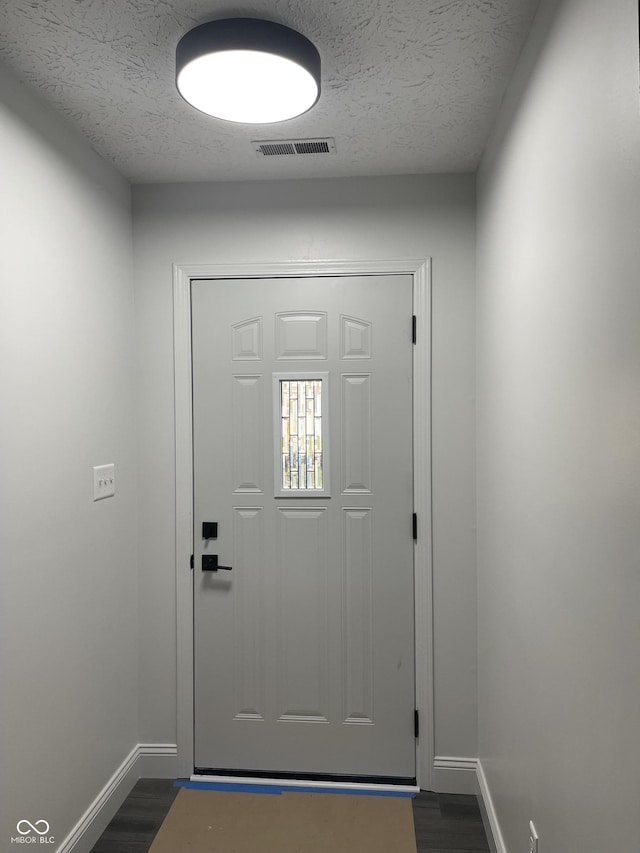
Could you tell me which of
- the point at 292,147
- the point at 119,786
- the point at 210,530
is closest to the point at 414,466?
the point at 210,530

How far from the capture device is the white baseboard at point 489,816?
207 centimetres

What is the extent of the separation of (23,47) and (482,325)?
1808mm

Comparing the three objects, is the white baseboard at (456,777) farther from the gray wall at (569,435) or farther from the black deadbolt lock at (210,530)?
the black deadbolt lock at (210,530)

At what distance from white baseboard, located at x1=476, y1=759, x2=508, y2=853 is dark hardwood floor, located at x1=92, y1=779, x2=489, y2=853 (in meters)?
0.04

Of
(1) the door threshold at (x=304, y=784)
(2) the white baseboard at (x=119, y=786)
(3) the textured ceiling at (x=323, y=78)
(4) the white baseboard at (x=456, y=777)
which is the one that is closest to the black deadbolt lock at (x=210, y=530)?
(2) the white baseboard at (x=119, y=786)

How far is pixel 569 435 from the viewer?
132cm

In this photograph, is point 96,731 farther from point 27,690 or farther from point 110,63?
point 110,63

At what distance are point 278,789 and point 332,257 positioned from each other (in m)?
2.32

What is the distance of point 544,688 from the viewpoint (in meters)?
1.53

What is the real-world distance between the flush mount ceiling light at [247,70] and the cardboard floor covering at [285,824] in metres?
2.54

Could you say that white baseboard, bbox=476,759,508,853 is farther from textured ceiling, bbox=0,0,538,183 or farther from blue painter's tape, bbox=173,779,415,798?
textured ceiling, bbox=0,0,538,183

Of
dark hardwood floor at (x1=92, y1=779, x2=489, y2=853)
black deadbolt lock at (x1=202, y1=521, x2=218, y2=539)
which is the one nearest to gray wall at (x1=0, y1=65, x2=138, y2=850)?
dark hardwood floor at (x1=92, y1=779, x2=489, y2=853)

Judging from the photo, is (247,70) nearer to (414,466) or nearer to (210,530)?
(414,466)

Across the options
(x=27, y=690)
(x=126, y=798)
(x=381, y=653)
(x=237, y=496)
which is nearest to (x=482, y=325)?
(x=237, y=496)
